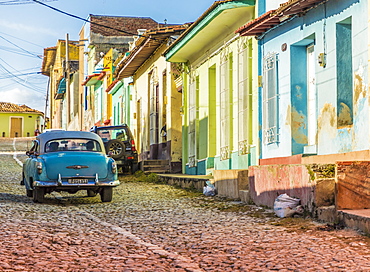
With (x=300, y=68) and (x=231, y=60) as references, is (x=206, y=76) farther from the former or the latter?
(x=300, y=68)

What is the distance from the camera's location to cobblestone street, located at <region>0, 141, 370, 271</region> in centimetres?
683

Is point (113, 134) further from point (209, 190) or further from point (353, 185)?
point (353, 185)

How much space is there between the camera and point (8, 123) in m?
94.1

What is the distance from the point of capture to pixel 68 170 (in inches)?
565

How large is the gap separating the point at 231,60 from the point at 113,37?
3329 centimetres

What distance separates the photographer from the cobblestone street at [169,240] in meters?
6.83

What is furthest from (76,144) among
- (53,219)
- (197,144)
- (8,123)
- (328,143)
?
(8,123)

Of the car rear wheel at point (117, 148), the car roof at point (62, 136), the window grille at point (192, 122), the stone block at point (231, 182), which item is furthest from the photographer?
the car rear wheel at point (117, 148)

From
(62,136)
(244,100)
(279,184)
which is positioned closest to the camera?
(279,184)

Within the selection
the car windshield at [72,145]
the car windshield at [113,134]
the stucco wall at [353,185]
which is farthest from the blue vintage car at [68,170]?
the car windshield at [113,134]

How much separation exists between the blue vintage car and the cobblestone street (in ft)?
2.28

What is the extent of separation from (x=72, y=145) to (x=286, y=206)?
6.36 m

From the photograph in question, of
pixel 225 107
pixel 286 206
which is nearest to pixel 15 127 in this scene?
pixel 225 107

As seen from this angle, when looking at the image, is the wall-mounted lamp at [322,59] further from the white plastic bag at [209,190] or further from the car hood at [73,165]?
the car hood at [73,165]
